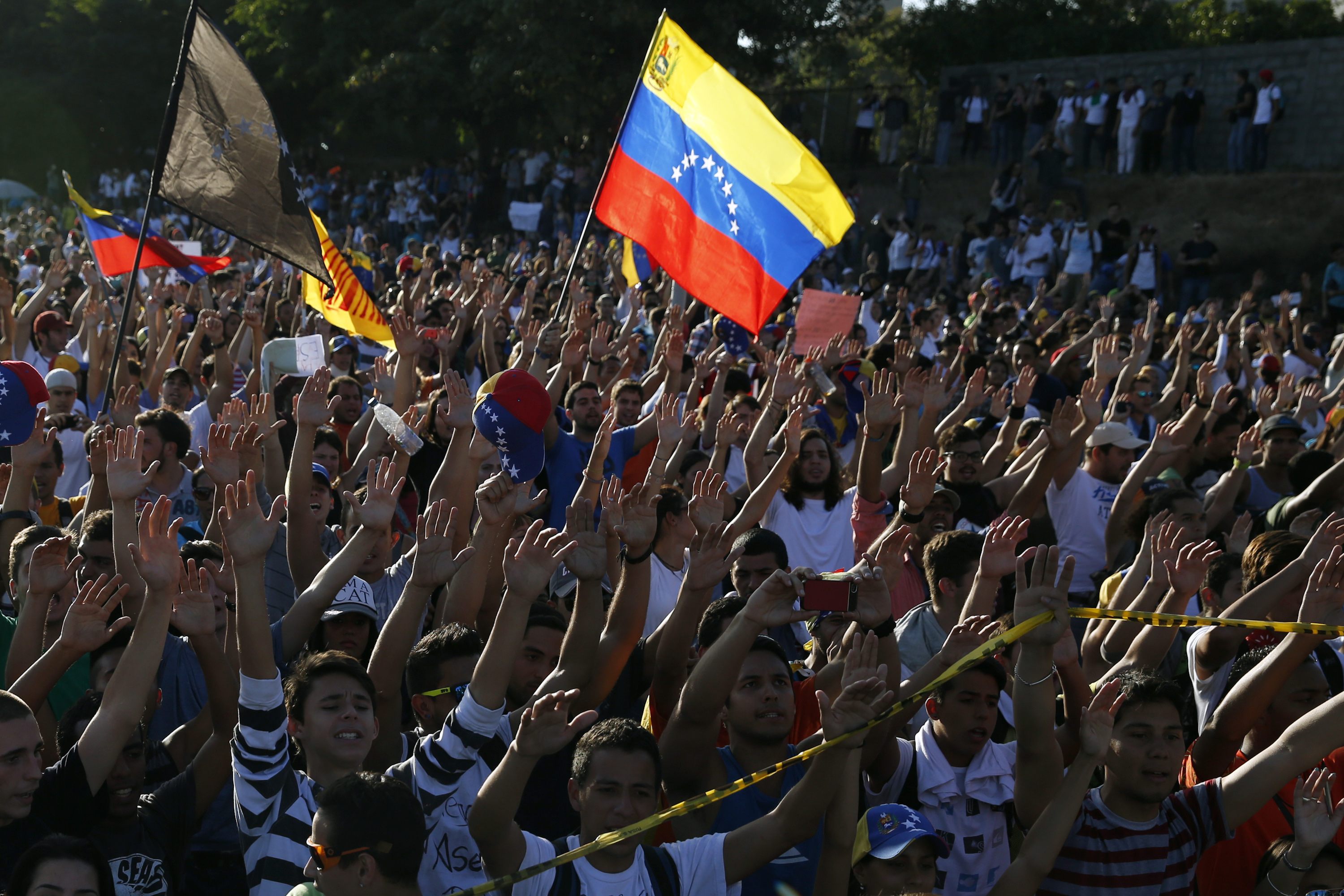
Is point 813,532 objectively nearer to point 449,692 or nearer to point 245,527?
point 449,692

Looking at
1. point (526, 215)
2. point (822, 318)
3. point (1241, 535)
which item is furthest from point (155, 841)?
point (526, 215)

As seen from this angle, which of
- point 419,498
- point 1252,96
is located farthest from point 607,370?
point 1252,96

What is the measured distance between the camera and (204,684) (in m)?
4.39

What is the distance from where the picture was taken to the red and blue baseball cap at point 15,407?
5.66 metres

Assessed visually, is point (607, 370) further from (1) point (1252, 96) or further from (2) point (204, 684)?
(1) point (1252, 96)

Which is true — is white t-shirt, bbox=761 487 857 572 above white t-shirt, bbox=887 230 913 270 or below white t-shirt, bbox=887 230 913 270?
below

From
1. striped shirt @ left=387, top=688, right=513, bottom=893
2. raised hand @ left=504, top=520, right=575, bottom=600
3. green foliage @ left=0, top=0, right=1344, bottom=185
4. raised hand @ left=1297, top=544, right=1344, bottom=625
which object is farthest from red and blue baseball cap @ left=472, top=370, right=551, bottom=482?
green foliage @ left=0, top=0, right=1344, bottom=185

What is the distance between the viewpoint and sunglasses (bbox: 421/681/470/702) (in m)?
4.01

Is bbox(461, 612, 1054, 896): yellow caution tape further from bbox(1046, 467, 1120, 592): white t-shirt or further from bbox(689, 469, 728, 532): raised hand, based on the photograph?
bbox(1046, 467, 1120, 592): white t-shirt

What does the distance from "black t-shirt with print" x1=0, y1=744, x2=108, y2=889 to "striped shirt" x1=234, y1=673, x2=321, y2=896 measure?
375 millimetres

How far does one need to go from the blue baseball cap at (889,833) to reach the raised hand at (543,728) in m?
0.86

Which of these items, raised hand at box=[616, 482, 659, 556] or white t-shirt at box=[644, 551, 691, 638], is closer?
raised hand at box=[616, 482, 659, 556]

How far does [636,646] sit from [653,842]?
88 cm

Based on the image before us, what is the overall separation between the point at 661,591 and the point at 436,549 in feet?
4.27
